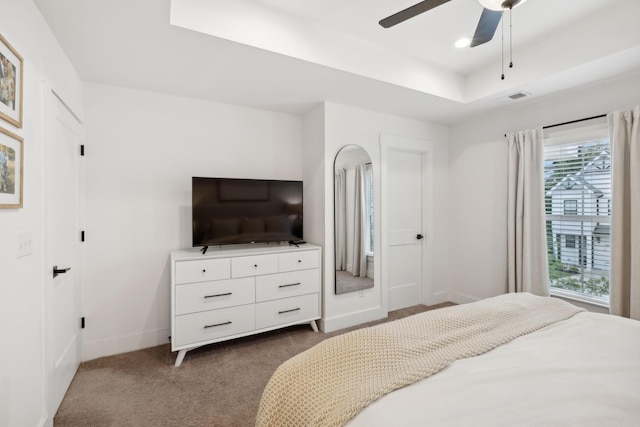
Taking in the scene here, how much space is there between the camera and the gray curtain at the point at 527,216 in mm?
3025

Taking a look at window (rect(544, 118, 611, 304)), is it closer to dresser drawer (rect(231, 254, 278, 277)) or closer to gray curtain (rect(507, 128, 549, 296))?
gray curtain (rect(507, 128, 549, 296))

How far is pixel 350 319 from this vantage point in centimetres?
322

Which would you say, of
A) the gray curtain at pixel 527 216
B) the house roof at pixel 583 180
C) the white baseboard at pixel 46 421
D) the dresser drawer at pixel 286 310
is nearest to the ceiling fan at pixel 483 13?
the gray curtain at pixel 527 216

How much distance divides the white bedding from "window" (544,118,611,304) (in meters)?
1.84

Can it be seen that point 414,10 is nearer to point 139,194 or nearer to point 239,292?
point 239,292

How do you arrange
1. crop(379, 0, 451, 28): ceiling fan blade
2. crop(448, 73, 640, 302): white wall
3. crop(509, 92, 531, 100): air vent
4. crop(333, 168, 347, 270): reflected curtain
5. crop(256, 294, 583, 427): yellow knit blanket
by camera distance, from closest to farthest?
crop(256, 294, 583, 427): yellow knit blanket
crop(379, 0, 451, 28): ceiling fan blade
crop(509, 92, 531, 100): air vent
crop(448, 73, 640, 302): white wall
crop(333, 168, 347, 270): reflected curtain

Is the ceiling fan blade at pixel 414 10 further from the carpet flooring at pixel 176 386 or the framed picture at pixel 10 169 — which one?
the carpet flooring at pixel 176 386

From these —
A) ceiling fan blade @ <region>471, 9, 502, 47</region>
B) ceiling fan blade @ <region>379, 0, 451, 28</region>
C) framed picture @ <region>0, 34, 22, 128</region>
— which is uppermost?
ceiling fan blade @ <region>471, 9, 502, 47</region>

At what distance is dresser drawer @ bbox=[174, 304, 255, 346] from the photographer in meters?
2.43

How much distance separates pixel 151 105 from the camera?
2.76 meters

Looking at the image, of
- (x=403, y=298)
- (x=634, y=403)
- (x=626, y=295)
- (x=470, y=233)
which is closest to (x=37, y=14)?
(x=634, y=403)

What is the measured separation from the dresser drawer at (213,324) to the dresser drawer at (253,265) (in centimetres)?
31

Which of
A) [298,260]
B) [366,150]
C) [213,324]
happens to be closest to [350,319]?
[298,260]

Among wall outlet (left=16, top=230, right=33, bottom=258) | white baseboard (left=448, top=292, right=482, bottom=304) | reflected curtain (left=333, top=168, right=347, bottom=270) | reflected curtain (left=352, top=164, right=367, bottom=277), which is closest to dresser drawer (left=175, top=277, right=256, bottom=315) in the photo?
reflected curtain (left=333, top=168, right=347, bottom=270)
